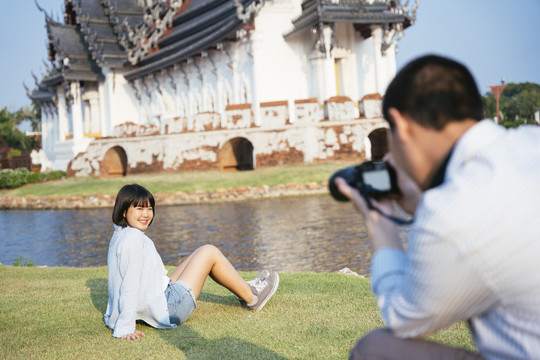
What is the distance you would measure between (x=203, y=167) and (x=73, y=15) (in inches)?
993

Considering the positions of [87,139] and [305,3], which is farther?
[87,139]

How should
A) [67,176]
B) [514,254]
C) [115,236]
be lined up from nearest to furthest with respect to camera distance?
[514,254] < [115,236] < [67,176]

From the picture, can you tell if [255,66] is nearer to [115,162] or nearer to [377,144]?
[377,144]

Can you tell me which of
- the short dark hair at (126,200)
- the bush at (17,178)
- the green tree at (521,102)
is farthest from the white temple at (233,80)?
the green tree at (521,102)

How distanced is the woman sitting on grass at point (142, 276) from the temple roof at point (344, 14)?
19.7 metres

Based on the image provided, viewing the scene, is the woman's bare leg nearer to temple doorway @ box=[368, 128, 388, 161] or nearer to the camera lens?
the camera lens

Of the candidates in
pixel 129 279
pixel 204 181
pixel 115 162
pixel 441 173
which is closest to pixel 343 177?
pixel 441 173

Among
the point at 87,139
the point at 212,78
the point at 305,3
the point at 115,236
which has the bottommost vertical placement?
the point at 115,236

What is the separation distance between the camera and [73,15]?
42.3 meters

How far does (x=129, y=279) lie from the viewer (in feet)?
12.3

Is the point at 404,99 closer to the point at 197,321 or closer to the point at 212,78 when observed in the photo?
the point at 197,321

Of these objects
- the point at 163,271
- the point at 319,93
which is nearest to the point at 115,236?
the point at 163,271

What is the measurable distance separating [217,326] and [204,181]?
1580cm

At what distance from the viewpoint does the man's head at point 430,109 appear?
146cm
